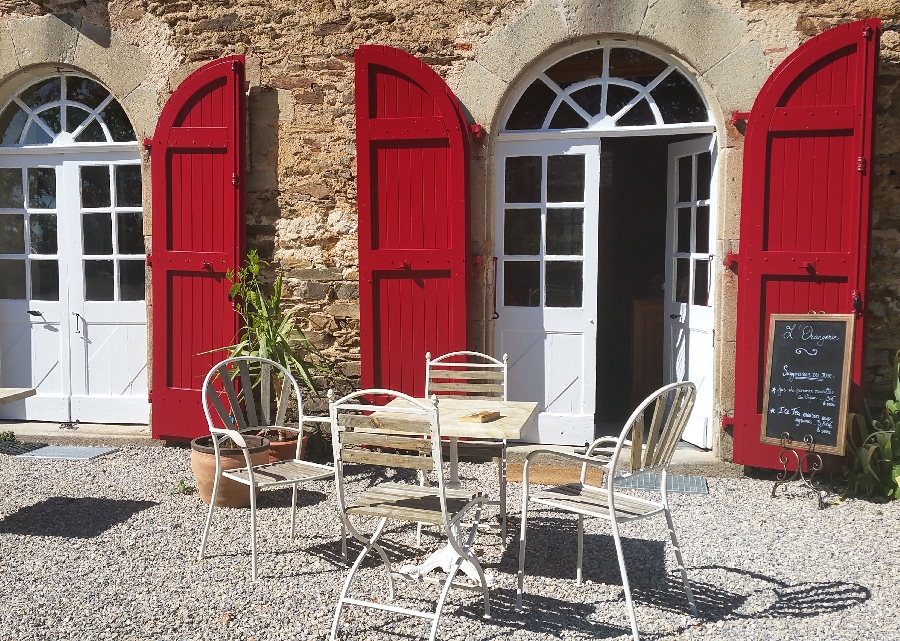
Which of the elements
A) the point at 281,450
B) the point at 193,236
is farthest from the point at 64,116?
the point at 281,450

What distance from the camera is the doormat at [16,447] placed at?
5.88m

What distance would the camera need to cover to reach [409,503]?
3281 millimetres

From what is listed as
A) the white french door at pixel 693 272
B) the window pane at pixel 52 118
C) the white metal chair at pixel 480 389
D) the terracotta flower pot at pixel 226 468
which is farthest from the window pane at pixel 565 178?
the window pane at pixel 52 118

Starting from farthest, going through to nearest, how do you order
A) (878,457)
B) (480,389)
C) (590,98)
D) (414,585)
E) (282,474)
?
1. (590,98)
2. (878,457)
3. (480,389)
4. (282,474)
5. (414,585)

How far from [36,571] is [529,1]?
4.19m

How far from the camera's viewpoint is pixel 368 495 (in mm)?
3367

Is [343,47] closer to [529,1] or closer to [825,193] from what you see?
[529,1]

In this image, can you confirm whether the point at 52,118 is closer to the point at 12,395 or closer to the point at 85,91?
the point at 85,91

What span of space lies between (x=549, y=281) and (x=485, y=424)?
2.27 m

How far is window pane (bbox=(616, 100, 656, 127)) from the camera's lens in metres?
5.57

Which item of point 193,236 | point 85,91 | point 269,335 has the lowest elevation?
point 269,335

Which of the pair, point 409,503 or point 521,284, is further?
point 521,284

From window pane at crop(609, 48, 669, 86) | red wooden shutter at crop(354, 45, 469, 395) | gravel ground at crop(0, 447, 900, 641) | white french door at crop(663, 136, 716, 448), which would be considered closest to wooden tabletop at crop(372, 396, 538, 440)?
gravel ground at crop(0, 447, 900, 641)

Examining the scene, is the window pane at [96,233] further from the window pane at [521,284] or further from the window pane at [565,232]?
the window pane at [565,232]
